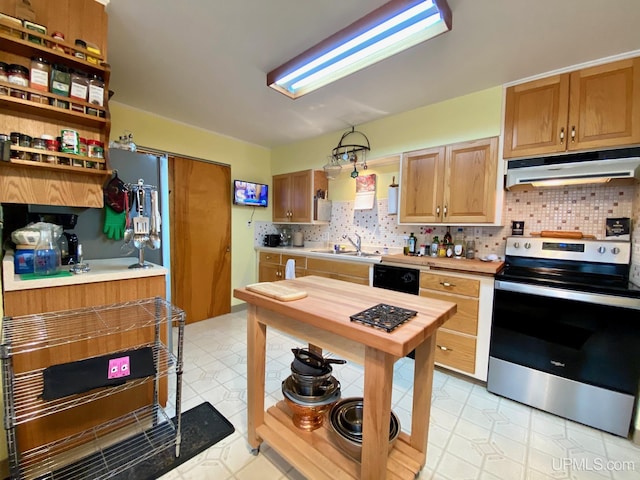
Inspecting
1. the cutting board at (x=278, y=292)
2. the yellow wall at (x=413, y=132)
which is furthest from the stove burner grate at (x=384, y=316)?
the yellow wall at (x=413, y=132)

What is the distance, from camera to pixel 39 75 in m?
1.26

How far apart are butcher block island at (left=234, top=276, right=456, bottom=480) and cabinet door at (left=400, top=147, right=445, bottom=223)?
1.44 meters

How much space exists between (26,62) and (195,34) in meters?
0.86

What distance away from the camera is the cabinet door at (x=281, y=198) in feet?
12.5

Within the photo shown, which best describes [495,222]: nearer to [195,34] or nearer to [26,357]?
[195,34]

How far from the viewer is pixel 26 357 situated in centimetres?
121

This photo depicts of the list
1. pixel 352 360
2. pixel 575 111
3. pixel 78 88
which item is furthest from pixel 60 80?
pixel 575 111

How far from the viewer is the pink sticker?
1129mm

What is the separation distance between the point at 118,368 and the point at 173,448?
2.10ft

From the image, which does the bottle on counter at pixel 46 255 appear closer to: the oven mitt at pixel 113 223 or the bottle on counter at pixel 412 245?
the oven mitt at pixel 113 223

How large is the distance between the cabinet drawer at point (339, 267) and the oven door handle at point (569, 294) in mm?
1155

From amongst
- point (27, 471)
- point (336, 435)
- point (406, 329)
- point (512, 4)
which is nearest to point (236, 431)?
point (336, 435)

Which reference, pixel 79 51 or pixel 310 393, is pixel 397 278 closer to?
pixel 310 393

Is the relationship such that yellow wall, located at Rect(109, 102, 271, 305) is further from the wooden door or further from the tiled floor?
the tiled floor
